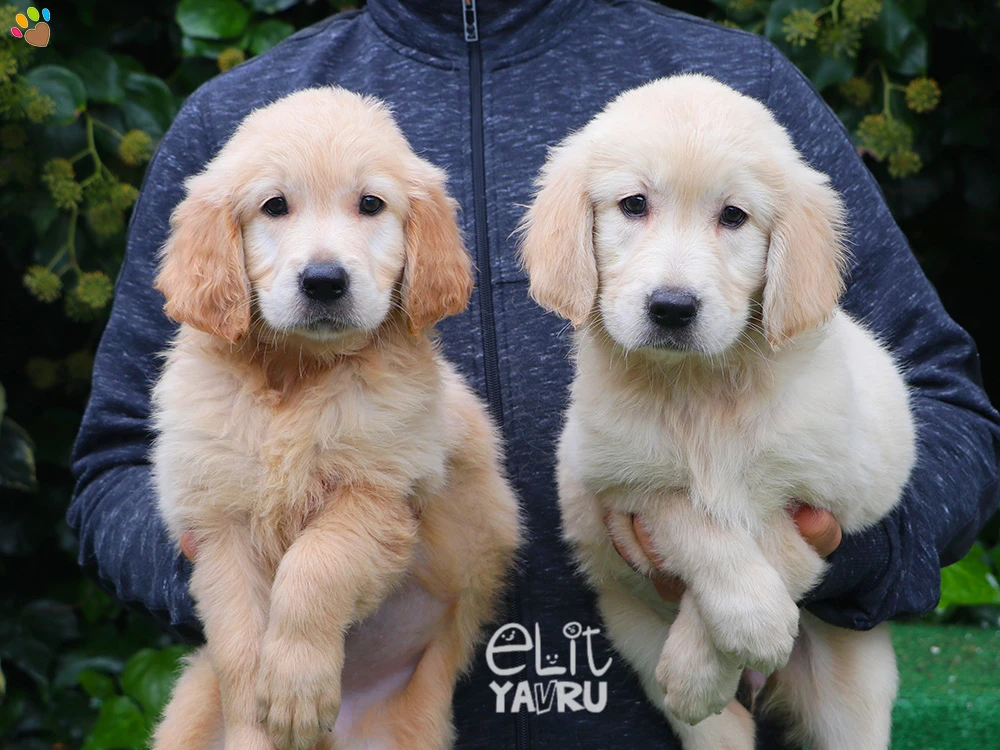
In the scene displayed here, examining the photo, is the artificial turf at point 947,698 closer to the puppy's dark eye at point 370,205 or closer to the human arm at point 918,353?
the human arm at point 918,353

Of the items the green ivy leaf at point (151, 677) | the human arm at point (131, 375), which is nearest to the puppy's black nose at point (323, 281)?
the human arm at point (131, 375)

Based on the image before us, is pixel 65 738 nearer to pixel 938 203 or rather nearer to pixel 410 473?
pixel 410 473

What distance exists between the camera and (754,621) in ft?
7.13

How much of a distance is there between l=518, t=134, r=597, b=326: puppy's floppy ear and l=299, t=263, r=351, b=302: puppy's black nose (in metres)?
0.37

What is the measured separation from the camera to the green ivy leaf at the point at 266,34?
3.87 meters

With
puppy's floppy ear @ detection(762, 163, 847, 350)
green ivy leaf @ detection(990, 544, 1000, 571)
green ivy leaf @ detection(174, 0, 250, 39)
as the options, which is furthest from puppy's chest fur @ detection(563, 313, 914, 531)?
green ivy leaf @ detection(990, 544, 1000, 571)

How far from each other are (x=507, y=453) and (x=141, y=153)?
179 cm

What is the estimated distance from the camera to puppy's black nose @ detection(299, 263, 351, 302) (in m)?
2.20

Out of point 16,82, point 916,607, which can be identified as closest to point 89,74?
point 16,82

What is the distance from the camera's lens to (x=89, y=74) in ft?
12.3

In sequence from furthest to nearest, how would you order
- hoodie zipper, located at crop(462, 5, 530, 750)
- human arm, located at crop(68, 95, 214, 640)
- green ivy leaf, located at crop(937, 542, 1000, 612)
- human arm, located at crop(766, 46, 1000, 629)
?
1. green ivy leaf, located at crop(937, 542, 1000, 612)
2. human arm, located at crop(68, 95, 214, 640)
3. hoodie zipper, located at crop(462, 5, 530, 750)
4. human arm, located at crop(766, 46, 1000, 629)

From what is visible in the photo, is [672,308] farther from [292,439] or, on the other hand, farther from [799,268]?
[292,439]

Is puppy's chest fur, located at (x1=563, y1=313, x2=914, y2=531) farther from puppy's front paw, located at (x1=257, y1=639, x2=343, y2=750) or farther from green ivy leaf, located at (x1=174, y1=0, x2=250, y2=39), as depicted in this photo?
green ivy leaf, located at (x1=174, y1=0, x2=250, y2=39)

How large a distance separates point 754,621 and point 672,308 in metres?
0.60
